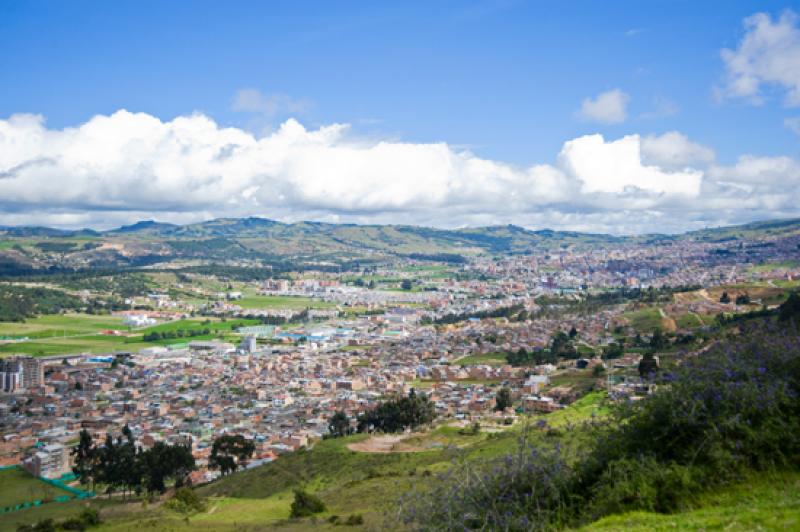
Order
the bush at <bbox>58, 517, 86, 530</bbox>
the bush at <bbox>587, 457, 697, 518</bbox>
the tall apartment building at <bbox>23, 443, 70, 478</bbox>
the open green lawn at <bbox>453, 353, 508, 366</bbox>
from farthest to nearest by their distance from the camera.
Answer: the open green lawn at <bbox>453, 353, 508, 366</bbox> → the tall apartment building at <bbox>23, 443, 70, 478</bbox> → the bush at <bbox>58, 517, 86, 530</bbox> → the bush at <bbox>587, 457, 697, 518</bbox>

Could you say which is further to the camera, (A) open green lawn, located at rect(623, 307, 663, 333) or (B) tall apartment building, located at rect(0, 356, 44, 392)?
(A) open green lawn, located at rect(623, 307, 663, 333)

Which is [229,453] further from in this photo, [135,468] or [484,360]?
[484,360]

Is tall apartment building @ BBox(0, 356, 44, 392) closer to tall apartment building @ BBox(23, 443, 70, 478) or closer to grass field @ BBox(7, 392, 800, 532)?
tall apartment building @ BBox(23, 443, 70, 478)

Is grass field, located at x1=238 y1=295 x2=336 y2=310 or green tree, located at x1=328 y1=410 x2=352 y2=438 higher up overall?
green tree, located at x1=328 y1=410 x2=352 y2=438

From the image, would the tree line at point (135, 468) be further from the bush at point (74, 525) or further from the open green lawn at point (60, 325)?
the open green lawn at point (60, 325)

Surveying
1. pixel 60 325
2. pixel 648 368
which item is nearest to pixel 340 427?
pixel 648 368

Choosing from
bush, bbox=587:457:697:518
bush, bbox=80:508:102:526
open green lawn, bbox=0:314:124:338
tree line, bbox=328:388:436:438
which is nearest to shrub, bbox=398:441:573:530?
bush, bbox=587:457:697:518

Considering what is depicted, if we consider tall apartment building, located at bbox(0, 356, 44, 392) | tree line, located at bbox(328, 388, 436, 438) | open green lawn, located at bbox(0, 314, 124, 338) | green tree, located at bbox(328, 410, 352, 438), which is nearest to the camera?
tree line, located at bbox(328, 388, 436, 438)

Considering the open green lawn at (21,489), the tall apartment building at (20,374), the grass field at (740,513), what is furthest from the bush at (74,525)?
the tall apartment building at (20,374)
